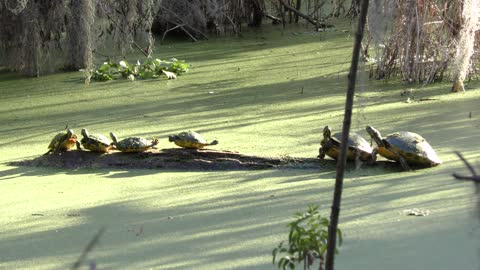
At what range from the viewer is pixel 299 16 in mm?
11297

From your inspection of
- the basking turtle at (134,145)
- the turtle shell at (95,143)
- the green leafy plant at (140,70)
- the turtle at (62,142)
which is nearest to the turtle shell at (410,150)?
the basking turtle at (134,145)

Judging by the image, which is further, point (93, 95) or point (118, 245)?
point (93, 95)

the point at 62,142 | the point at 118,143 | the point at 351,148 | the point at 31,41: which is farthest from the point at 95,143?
the point at 31,41

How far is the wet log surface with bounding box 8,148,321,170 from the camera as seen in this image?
4656 millimetres

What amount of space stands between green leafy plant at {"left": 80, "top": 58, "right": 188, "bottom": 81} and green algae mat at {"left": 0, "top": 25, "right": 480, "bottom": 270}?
15 centimetres

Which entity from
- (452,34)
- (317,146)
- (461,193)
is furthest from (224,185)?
(452,34)

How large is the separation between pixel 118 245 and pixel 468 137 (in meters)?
2.44

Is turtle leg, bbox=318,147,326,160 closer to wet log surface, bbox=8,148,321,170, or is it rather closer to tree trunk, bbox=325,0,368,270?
wet log surface, bbox=8,148,321,170

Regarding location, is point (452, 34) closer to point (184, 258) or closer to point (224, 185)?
point (224, 185)

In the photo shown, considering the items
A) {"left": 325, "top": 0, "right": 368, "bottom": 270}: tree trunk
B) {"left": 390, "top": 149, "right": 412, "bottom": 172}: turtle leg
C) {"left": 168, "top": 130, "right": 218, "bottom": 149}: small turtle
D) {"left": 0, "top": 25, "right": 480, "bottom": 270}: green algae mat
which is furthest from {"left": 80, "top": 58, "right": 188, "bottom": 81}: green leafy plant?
{"left": 325, "top": 0, "right": 368, "bottom": 270}: tree trunk

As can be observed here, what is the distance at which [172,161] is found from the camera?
4875 mm

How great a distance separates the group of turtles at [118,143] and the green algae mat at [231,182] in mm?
79

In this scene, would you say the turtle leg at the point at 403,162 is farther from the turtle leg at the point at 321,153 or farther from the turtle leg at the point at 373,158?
the turtle leg at the point at 321,153

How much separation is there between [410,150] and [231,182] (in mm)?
976
